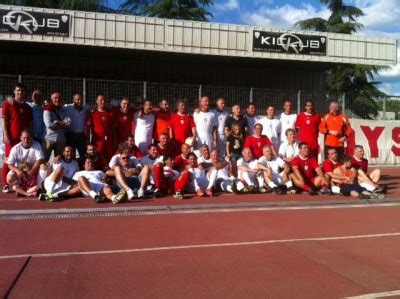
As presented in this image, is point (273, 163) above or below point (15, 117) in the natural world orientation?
below

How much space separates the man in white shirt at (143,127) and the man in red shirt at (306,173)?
128 inches

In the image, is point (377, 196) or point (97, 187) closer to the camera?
point (97, 187)

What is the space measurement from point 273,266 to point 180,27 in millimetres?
14298

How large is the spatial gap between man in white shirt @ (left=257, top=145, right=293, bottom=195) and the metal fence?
4.85m

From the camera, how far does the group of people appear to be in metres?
9.42

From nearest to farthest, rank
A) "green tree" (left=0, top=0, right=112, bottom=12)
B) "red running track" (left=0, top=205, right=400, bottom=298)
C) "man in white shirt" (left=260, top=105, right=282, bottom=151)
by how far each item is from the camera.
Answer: "red running track" (left=0, top=205, right=400, bottom=298) < "man in white shirt" (left=260, top=105, right=282, bottom=151) < "green tree" (left=0, top=0, right=112, bottom=12)

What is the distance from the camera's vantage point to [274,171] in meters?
11.0

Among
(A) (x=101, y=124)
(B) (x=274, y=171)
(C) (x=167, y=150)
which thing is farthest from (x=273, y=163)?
(A) (x=101, y=124)

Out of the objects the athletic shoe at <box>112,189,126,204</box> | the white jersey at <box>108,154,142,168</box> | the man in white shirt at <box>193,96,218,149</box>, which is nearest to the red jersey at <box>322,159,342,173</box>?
the man in white shirt at <box>193,96,218,149</box>

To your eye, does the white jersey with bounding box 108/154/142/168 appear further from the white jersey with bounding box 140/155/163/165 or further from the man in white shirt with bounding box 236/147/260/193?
the man in white shirt with bounding box 236/147/260/193

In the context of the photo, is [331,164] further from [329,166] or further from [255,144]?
[255,144]

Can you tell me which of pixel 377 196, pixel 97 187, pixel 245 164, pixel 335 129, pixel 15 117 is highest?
pixel 15 117

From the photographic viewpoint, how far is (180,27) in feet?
59.9

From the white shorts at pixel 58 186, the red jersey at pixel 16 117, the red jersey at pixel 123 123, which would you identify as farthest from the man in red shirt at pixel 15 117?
the red jersey at pixel 123 123
